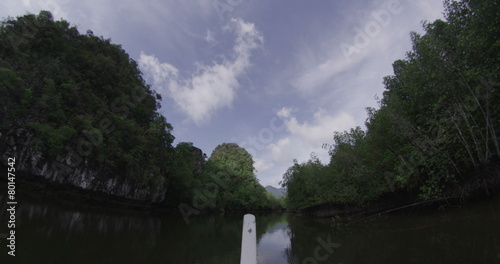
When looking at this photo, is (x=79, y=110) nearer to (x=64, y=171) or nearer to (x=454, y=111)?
(x=64, y=171)

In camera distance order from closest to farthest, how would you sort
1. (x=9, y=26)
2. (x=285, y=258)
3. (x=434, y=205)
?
(x=285, y=258) < (x=434, y=205) < (x=9, y=26)

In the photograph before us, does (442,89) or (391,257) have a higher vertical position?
(442,89)

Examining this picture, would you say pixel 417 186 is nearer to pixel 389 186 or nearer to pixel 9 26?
pixel 389 186

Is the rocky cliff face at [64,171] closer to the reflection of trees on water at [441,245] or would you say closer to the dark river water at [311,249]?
the dark river water at [311,249]

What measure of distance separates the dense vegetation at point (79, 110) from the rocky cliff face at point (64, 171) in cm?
10

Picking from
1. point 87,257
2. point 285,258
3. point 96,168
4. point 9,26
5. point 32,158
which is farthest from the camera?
point 9,26

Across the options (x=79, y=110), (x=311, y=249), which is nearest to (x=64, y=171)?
(x=79, y=110)

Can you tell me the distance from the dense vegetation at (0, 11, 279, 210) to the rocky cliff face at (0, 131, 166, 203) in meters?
0.10

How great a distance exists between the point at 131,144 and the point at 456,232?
3027cm

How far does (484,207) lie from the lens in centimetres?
1089

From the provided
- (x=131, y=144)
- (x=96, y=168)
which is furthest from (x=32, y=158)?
(x=131, y=144)

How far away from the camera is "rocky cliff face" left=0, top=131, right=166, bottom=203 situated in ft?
68.0

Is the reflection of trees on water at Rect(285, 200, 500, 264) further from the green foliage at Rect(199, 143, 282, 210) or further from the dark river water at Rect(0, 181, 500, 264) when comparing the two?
the green foliage at Rect(199, 143, 282, 210)

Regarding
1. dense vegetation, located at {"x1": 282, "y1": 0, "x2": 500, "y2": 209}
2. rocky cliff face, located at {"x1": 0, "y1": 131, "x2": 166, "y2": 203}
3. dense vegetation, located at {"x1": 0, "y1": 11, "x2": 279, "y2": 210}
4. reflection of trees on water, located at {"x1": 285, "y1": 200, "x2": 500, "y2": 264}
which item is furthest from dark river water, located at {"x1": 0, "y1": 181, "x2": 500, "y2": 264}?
dense vegetation, located at {"x1": 0, "y1": 11, "x2": 279, "y2": 210}
